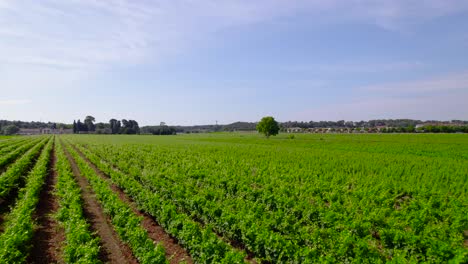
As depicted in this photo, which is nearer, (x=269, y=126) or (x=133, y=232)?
(x=133, y=232)

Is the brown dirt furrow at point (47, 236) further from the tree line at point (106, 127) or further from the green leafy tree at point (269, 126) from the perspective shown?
the tree line at point (106, 127)

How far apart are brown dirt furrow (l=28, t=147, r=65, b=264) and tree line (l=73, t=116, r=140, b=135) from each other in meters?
149

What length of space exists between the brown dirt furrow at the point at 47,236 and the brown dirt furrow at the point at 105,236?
1106 millimetres

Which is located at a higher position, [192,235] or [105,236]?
[192,235]

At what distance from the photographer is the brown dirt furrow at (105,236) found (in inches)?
327

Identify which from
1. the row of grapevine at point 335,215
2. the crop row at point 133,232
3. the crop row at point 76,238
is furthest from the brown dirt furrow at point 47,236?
the row of grapevine at point 335,215

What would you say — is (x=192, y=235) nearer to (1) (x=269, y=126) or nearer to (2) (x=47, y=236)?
(2) (x=47, y=236)

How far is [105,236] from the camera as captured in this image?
9867mm

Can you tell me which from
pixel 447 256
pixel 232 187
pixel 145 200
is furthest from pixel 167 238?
pixel 447 256

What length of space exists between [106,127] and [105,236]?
17645cm

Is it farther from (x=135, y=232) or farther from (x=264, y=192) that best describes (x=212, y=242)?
(x=264, y=192)

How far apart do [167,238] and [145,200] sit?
11.5 ft

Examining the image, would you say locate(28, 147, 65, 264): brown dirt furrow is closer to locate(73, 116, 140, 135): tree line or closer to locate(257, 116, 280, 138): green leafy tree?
locate(257, 116, 280, 138): green leafy tree

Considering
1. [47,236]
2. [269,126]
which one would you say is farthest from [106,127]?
[47,236]
